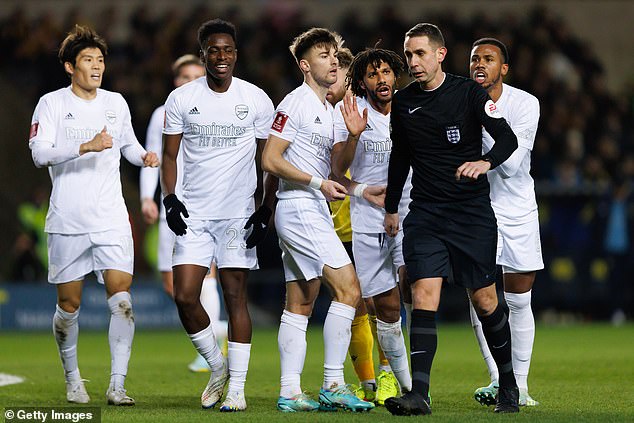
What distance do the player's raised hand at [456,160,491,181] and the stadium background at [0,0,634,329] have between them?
9265 mm

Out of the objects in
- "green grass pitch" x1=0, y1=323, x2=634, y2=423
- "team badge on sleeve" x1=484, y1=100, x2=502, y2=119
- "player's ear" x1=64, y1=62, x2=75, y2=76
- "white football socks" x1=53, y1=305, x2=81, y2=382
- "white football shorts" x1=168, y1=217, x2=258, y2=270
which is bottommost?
"green grass pitch" x1=0, y1=323, x2=634, y2=423

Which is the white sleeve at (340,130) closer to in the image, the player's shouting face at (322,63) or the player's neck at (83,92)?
the player's shouting face at (322,63)

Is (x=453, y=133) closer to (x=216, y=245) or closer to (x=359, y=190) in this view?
(x=359, y=190)

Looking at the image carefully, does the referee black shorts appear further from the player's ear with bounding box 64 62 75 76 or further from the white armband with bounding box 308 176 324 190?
the player's ear with bounding box 64 62 75 76

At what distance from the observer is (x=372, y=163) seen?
8.12m

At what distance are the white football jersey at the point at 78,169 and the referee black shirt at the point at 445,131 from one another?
2.24 m

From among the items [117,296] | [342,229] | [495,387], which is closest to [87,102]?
[117,296]

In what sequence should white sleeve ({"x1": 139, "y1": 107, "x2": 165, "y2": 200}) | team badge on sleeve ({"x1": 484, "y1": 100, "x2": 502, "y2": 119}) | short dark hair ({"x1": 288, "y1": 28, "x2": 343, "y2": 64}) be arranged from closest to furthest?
team badge on sleeve ({"x1": 484, "y1": 100, "x2": 502, "y2": 119}) → short dark hair ({"x1": 288, "y1": 28, "x2": 343, "y2": 64}) → white sleeve ({"x1": 139, "y1": 107, "x2": 165, "y2": 200})

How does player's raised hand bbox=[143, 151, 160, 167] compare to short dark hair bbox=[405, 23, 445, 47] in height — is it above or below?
below

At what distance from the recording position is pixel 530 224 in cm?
814

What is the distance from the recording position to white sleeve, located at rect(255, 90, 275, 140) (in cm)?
792

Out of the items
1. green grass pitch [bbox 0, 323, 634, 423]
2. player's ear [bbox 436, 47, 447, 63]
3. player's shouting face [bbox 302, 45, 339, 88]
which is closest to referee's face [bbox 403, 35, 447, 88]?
player's ear [bbox 436, 47, 447, 63]

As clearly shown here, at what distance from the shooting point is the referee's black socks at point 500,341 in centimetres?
734

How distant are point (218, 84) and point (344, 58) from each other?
3.68 ft
